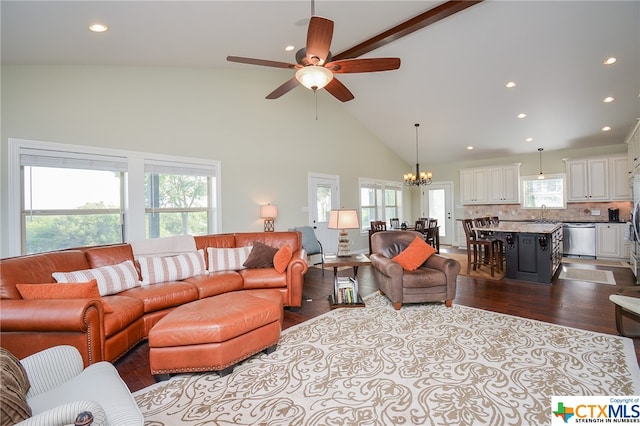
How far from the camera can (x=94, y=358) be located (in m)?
2.19

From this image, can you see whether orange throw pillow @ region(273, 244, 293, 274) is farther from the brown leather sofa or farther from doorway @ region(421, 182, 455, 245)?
doorway @ region(421, 182, 455, 245)

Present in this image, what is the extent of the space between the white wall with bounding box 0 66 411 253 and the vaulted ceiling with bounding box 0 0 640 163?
0.22m

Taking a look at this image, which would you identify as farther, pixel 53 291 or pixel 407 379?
pixel 53 291

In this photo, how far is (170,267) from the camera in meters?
3.48

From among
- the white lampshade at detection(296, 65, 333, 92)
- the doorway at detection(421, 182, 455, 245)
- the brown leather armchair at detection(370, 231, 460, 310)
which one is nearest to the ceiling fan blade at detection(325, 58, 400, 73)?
the white lampshade at detection(296, 65, 333, 92)

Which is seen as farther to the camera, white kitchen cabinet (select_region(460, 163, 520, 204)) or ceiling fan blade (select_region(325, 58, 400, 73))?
white kitchen cabinet (select_region(460, 163, 520, 204))

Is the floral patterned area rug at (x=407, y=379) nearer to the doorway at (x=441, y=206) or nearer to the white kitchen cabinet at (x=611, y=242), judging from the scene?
the white kitchen cabinet at (x=611, y=242)

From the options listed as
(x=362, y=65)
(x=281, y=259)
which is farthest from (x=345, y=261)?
(x=362, y=65)

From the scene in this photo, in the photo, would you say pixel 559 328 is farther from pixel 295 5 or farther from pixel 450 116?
pixel 450 116

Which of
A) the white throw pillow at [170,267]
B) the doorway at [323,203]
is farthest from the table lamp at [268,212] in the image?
the white throw pillow at [170,267]

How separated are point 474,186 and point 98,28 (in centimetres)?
894

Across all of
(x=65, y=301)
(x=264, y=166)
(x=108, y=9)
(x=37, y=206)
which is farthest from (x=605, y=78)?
(x=37, y=206)

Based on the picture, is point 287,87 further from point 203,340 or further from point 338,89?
point 203,340

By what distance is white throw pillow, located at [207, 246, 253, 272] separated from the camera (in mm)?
3930
